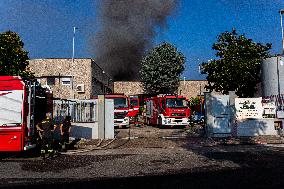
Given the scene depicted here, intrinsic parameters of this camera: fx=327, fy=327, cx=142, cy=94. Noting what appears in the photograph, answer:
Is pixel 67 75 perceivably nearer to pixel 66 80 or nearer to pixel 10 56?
pixel 66 80

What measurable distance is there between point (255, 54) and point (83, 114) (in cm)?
3312

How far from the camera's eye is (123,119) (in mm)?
26031

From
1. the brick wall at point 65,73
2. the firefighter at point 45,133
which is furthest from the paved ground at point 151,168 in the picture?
the brick wall at point 65,73

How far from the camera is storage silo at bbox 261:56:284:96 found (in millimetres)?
30875

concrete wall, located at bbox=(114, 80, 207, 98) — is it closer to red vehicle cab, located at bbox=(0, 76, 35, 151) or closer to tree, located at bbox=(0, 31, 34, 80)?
tree, located at bbox=(0, 31, 34, 80)

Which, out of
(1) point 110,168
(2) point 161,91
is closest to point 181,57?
(2) point 161,91

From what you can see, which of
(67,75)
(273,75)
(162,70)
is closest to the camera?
(273,75)

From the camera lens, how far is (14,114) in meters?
11.8

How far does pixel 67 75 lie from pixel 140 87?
2132 cm

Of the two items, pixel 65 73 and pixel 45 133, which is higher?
pixel 65 73

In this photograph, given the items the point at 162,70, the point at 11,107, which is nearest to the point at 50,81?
the point at 162,70

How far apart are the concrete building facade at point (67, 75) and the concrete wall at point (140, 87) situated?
18815 millimetres

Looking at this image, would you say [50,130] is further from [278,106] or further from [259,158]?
[278,106]

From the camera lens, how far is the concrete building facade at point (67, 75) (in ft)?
139
